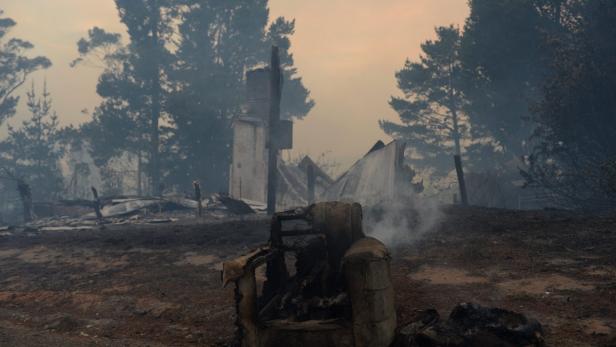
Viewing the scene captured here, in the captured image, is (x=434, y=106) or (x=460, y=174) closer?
(x=460, y=174)

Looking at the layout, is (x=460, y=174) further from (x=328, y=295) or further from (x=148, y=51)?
(x=148, y=51)

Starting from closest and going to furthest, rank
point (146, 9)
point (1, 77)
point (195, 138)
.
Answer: point (195, 138) < point (146, 9) < point (1, 77)

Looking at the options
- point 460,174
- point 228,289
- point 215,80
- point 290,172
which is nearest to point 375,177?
point 460,174

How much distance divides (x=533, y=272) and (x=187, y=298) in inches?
221

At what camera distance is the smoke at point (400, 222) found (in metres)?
11.7

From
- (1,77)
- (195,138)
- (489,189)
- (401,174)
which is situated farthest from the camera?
(1,77)

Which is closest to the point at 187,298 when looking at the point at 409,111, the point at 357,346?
the point at 357,346

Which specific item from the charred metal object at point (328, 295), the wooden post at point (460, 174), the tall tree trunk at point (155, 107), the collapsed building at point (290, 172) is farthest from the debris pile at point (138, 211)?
the charred metal object at point (328, 295)

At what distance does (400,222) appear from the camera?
1333 centimetres

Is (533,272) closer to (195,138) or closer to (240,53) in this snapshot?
(195,138)

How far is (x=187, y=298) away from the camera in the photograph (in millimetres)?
7926

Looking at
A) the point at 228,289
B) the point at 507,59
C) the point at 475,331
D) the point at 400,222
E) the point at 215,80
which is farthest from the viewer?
the point at 215,80

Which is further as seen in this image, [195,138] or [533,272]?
[195,138]

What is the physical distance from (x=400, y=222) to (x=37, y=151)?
38.9 metres
